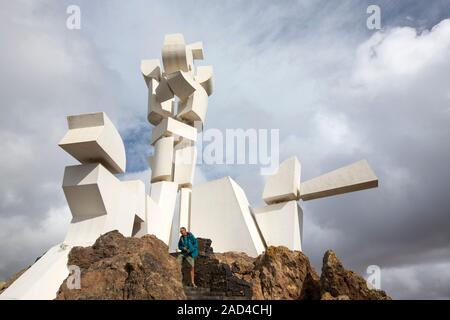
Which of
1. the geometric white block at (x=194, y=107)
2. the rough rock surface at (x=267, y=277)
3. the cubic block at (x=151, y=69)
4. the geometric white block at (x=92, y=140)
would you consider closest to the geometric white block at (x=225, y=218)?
the rough rock surface at (x=267, y=277)

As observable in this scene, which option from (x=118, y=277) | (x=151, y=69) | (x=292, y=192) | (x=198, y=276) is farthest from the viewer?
(x=151, y=69)

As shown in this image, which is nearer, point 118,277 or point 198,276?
point 118,277

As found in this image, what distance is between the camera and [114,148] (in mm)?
9766

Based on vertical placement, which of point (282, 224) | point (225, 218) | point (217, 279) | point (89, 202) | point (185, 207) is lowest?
point (217, 279)

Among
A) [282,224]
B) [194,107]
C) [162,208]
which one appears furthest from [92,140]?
[194,107]

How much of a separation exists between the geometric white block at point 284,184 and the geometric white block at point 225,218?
1.08m

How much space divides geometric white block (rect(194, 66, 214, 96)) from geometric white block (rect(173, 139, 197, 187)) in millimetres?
3114

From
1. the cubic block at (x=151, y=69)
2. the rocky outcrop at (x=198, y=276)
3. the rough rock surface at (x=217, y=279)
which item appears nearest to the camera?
the rocky outcrop at (x=198, y=276)

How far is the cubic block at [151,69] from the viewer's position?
58.6ft

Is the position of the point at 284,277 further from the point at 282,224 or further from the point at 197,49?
the point at 197,49

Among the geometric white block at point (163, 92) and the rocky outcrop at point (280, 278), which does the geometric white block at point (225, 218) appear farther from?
the geometric white block at point (163, 92)

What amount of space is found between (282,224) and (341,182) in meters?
2.78

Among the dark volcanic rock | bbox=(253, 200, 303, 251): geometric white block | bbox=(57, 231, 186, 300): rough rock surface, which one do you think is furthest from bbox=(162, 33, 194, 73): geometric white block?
bbox=(57, 231, 186, 300): rough rock surface

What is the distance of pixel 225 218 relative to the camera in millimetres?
14508
